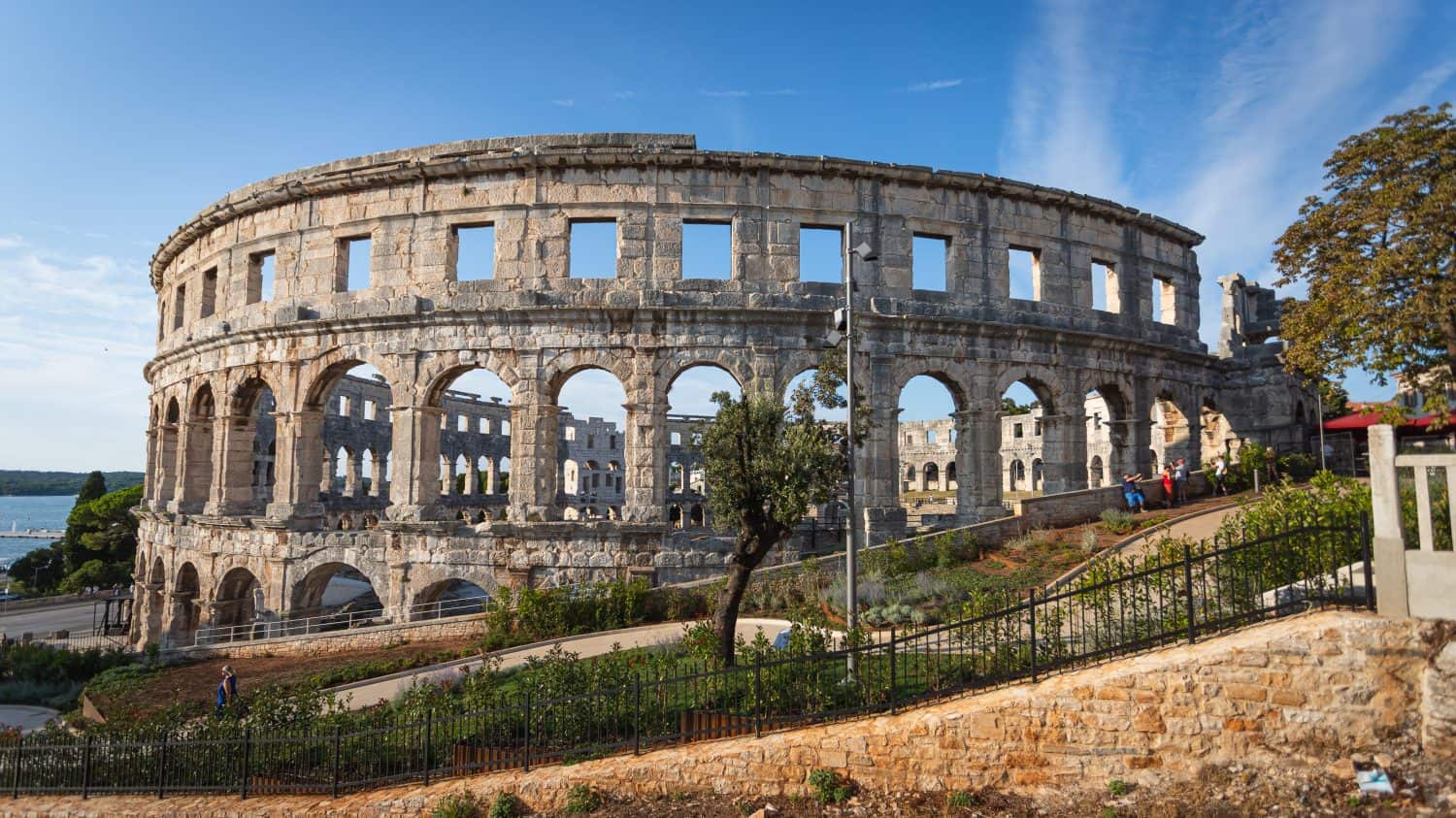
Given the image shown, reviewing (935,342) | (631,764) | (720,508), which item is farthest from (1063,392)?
(631,764)

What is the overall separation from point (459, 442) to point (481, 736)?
28.8 metres

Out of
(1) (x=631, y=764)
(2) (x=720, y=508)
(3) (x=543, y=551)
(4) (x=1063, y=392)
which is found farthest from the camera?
(4) (x=1063, y=392)

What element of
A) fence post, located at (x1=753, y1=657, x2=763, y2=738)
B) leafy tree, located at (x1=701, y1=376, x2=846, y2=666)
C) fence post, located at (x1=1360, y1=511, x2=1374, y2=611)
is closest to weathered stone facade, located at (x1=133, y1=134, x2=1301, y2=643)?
leafy tree, located at (x1=701, y1=376, x2=846, y2=666)

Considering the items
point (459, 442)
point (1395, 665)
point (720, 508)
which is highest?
point (459, 442)

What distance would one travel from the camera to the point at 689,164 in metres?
18.0

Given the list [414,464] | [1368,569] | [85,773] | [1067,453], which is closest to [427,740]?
[85,773]

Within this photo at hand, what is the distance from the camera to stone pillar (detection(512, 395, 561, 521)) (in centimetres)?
1741

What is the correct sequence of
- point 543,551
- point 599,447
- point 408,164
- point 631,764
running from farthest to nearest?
1. point 599,447
2. point 408,164
3. point 543,551
4. point 631,764

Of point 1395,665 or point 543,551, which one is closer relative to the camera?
point 1395,665

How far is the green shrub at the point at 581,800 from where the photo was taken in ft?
25.7

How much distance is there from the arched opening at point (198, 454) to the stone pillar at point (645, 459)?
46.1ft

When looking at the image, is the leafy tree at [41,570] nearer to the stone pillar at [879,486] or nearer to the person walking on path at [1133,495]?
the stone pillar at [879,486]

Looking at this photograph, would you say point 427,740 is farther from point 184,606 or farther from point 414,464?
point 184,606

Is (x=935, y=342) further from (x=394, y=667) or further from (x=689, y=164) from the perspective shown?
(x=394, y=667)
